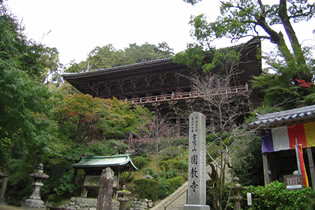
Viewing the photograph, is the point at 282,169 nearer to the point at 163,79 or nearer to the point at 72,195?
the point at 72,195

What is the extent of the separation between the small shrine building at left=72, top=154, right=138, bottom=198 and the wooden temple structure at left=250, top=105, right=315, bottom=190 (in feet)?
23.4

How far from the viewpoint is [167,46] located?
5303cm

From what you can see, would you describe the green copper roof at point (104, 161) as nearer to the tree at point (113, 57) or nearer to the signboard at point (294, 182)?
the signboard at point (294, 182)

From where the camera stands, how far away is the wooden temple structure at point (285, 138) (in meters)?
9.97

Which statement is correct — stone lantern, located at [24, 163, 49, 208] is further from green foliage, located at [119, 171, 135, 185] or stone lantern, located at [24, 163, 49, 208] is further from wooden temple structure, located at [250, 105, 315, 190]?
wooden temple structure, located at [250, 105, 315, 190]

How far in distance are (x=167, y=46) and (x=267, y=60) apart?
4003 cm

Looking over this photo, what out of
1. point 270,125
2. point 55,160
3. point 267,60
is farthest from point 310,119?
point 55,160

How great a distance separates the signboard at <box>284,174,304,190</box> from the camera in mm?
8695

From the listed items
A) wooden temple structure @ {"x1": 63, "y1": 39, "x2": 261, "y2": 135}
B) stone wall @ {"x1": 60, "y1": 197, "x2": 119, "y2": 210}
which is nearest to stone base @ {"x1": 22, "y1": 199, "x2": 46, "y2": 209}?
stone wall @ {"x1": 60, "y1": 197, "x2": 119, "y2": 210}

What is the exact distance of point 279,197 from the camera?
8883mm

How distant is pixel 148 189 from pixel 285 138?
7.07 metres

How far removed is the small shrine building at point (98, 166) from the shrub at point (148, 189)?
1.30 m

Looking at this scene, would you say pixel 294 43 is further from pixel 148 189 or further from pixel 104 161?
pixel 104 161

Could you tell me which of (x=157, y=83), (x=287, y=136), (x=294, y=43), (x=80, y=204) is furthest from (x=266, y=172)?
(x=157, y=83)
